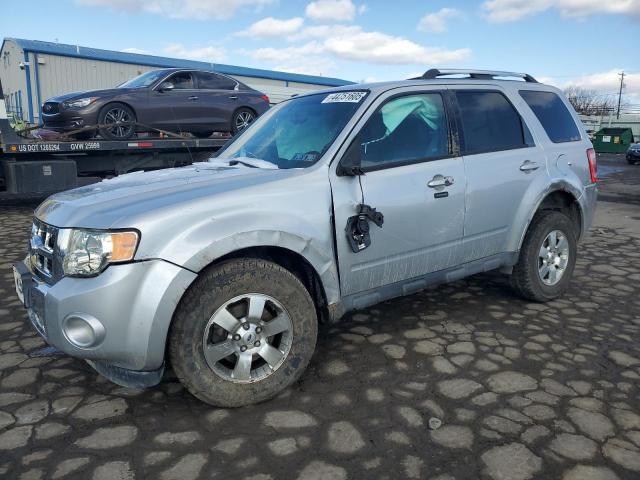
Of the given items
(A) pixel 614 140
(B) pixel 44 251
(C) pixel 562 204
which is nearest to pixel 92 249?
(B) pixel 44 251

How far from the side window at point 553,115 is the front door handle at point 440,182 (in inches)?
53.1

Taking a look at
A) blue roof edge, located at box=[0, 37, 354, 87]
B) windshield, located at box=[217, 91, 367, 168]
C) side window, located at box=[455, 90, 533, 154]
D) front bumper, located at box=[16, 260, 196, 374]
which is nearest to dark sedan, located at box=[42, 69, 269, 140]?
windshield, located at box=[217, 91, 367, 168]

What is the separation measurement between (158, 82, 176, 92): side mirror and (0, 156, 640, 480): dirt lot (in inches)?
233

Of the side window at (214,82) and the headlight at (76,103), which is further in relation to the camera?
the side window at (214,82)

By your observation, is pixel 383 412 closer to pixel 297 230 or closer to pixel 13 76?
pixel 297 230

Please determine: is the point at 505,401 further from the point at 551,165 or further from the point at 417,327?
the point at 551,165

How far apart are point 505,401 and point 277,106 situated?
2.67m

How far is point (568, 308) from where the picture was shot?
4.35 m

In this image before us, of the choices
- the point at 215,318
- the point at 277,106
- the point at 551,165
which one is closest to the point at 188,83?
the point at 277,106

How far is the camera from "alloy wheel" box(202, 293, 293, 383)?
2.69 meters

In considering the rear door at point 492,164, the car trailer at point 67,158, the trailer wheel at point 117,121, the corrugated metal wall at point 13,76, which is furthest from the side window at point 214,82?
the corrugated metal wall at point 13,76

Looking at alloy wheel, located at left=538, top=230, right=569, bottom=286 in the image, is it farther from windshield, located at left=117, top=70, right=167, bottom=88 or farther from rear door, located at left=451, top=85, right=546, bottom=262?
windshield, located at left=117, top=70, right=167, bottom=88

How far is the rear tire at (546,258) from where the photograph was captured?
4207mm

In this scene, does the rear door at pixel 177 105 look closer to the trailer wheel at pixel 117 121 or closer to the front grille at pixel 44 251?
the trailer wheel at pixel 117 121
